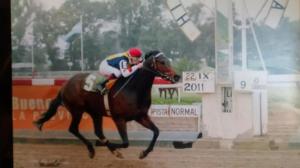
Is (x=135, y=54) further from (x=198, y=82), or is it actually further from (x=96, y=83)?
(x=198, y=82)

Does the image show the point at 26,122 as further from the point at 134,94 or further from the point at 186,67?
the point at 186,67

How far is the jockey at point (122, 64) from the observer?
329cm

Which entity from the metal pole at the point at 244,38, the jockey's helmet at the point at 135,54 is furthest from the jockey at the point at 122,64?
the metal pole at the point at 244,38

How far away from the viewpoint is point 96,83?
336 cm

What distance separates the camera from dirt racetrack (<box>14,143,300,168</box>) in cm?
325

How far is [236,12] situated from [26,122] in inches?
59.2

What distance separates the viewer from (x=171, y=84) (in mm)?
3270

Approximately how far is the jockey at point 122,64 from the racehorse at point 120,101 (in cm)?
3

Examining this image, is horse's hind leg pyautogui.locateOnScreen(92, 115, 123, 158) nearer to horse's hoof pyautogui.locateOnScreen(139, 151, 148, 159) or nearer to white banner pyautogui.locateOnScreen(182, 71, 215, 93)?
horse's hoof pyautogui.locateOnScreen(139, 151, 148, 159)

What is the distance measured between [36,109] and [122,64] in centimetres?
64

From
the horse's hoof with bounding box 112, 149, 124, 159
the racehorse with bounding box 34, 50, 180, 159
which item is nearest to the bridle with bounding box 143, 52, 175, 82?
the racehorse with bounding box 34, 50, 180, 159

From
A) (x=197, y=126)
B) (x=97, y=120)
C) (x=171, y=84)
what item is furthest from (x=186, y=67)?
(x=97, y=120)

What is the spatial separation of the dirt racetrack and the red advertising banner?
0.13m

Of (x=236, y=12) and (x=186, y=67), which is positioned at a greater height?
(x=236, y=12)
